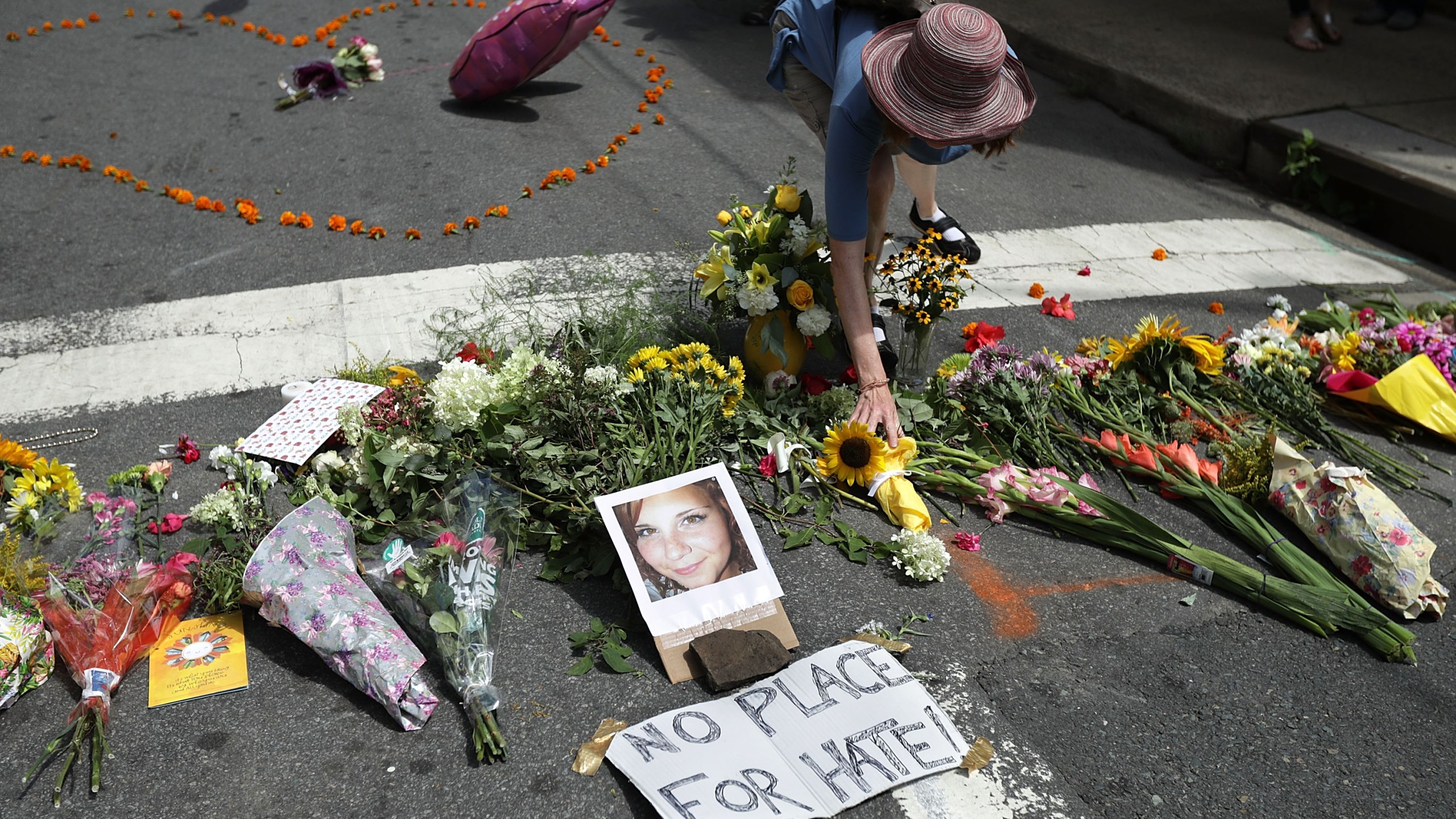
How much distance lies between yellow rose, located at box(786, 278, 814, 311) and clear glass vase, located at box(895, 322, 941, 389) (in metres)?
0.41

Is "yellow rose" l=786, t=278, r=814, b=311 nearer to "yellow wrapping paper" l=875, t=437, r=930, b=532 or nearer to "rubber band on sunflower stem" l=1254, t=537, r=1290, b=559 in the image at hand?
"yellow wrapping paper" l=875, t=437, r=930, b=532

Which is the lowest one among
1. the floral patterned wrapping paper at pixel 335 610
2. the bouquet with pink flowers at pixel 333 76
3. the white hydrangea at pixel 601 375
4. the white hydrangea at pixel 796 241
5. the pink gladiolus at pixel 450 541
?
the bouquet with pink flowers at pixel 333 76

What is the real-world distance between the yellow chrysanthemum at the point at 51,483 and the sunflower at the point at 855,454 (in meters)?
2.33

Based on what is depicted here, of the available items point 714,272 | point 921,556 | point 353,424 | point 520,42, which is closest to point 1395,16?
point 520,42

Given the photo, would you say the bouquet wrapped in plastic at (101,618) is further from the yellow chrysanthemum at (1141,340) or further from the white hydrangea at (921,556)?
the yellow chrysanthemum at (1141,340)

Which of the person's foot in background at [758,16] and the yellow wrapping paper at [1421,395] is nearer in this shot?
the yellow wrapping paper at [1421,395]

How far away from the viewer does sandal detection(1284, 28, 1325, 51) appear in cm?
796

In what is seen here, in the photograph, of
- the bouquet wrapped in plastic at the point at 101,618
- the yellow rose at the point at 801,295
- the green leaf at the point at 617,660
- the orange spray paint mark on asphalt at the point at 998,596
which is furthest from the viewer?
the yellow rose at the point at 801,295

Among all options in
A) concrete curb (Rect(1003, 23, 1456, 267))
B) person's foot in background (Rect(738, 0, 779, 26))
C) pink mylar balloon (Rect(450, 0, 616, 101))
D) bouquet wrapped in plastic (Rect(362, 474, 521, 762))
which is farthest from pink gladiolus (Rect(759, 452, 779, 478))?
person's foot in background (Rect(738, 0, 779, 26))

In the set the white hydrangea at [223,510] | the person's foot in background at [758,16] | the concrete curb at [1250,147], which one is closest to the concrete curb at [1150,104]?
the concrete curb at [1250,147]

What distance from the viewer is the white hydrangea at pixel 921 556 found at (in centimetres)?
294

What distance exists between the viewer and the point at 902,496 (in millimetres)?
3141

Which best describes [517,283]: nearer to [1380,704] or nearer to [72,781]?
[72,781]

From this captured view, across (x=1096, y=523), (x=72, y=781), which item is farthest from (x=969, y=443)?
(x=72, y=781)
